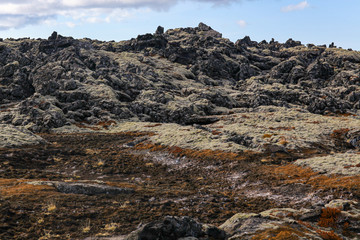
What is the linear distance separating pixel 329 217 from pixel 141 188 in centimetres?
1679

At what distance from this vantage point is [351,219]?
17.8 m

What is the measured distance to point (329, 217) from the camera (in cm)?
1794

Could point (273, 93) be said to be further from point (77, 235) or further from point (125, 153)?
point (77, 235)

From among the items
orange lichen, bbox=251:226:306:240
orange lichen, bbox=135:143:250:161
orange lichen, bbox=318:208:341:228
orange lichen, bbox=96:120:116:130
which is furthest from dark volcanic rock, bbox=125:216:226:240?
orange lichen, bbox=96:120:116:130

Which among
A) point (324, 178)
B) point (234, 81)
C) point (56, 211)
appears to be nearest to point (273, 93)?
point (234, 81)

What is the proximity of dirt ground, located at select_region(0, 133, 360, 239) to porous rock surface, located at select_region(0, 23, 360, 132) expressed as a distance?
36176mm

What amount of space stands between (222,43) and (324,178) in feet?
569

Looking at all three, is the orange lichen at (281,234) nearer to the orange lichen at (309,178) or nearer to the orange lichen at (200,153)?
the orange lichen at (309,178)

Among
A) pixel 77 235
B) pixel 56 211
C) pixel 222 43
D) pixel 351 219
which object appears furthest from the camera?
pixel 222 43

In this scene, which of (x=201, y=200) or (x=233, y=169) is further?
(x=233, y=169)

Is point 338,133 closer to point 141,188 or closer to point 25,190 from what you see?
point 141,188

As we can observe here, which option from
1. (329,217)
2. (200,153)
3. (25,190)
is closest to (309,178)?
(329,217)

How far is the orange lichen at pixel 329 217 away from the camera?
679 inches

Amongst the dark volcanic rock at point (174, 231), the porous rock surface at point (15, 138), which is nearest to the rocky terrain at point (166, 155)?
the dark volcanic rock at point (174, 231)
